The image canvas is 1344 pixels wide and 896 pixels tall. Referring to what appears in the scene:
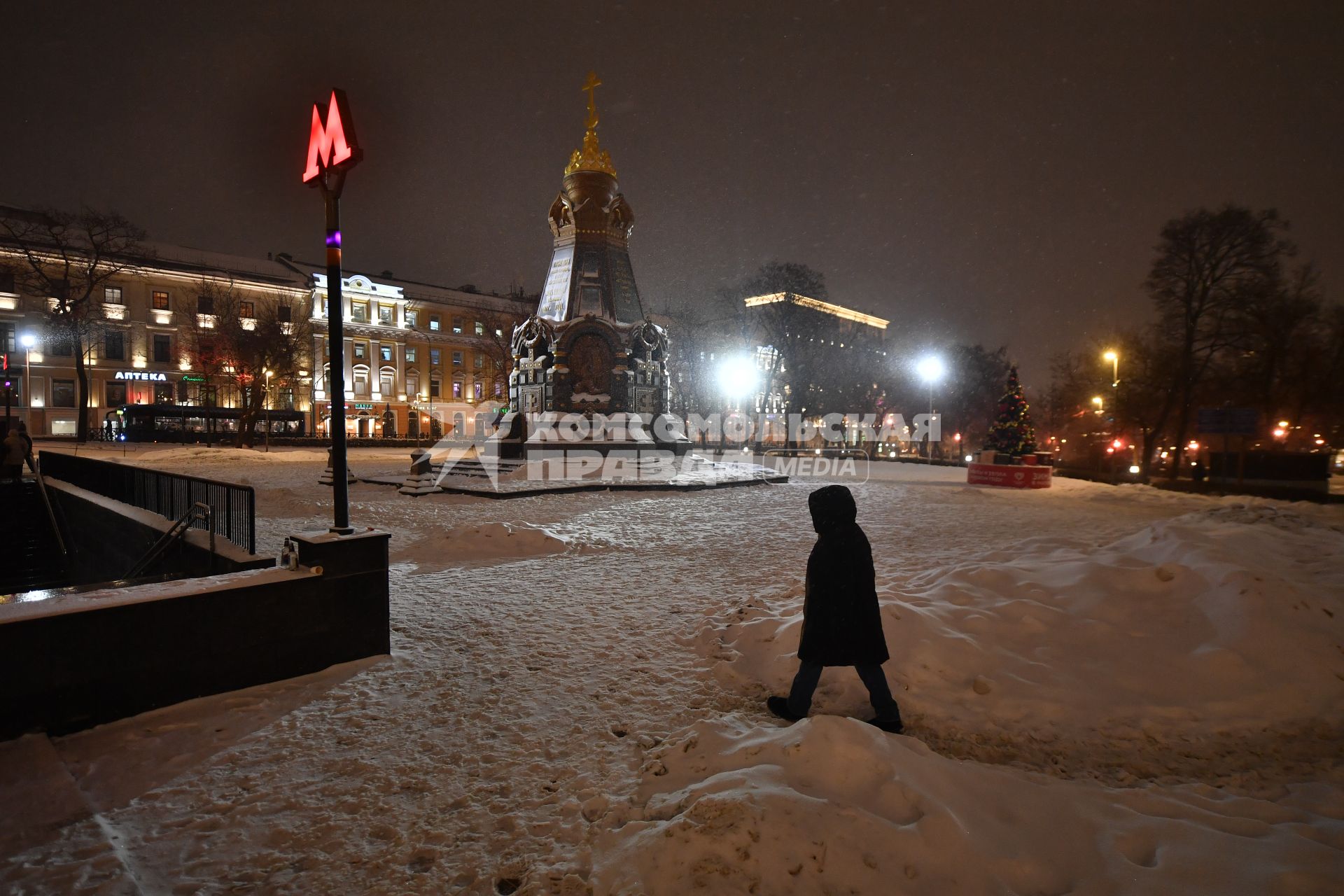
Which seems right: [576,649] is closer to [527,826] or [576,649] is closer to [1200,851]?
[527,826]

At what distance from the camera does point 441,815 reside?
314 cm

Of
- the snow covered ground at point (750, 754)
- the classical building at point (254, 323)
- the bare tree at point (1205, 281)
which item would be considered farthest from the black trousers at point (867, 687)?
the classical building at point (254, 323)

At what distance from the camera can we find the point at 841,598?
13.0 feet

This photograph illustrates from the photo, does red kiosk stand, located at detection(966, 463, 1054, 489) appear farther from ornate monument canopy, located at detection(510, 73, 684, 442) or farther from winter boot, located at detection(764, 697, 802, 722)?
winter boot, located at detection(764, 697, 802, 722)

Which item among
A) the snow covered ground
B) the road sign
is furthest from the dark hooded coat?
the road sign

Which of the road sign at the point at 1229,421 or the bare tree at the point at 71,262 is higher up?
the bare tree at the point at 71,262

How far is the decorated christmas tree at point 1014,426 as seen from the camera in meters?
23.3

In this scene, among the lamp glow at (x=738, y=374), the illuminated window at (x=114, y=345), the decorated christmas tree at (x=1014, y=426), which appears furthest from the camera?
the illuminated window at (x=114, y=345)

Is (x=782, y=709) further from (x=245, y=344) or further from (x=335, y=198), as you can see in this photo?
(x=245, y=344)

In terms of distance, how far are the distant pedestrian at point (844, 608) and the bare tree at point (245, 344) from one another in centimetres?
4076

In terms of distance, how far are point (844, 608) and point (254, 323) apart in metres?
55.2

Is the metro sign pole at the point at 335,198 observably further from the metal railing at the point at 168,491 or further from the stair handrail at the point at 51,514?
the stair handrail at the point at 51,514

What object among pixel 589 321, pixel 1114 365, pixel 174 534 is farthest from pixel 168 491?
pixel 1114 365

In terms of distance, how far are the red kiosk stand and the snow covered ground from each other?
14.9 metres
